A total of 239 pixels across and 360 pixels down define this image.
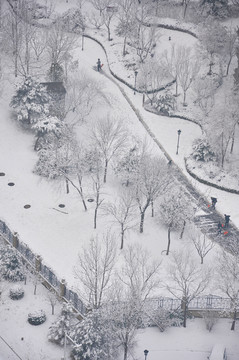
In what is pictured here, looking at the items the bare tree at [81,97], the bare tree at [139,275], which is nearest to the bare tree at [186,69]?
the bare tree at [81,97]

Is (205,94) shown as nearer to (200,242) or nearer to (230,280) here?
(200,242)

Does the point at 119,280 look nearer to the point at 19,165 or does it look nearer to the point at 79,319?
the point at 79,319

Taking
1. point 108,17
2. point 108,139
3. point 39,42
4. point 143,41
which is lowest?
point 108,139

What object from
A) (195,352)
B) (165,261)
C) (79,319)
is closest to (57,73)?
(165,261)

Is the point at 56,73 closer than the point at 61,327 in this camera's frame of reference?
No

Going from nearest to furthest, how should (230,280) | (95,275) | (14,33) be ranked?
(95,275) < (230,280) < (14,33)

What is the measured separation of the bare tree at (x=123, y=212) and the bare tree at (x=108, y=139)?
4.46 m

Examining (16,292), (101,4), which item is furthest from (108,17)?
(16,292)

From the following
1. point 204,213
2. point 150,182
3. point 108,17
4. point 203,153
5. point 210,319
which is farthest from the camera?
point 108,17

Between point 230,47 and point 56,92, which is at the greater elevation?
point 230,47

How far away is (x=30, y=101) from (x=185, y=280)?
26911 mm

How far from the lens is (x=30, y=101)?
2260 inches

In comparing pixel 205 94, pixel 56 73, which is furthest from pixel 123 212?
pixel 205 94

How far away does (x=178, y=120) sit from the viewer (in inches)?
2461
